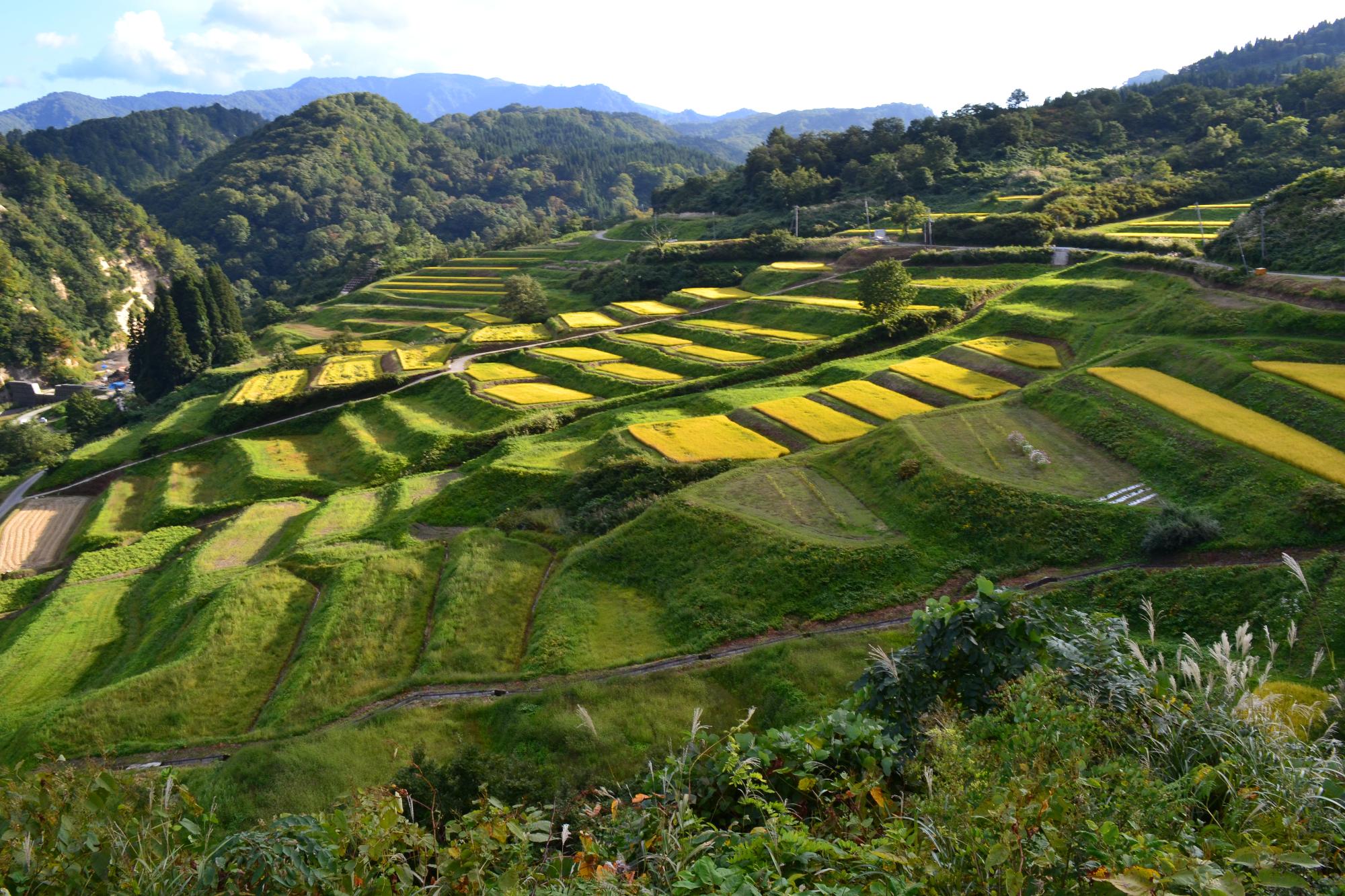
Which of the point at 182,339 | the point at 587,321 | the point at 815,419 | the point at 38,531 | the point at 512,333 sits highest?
the point at 182,339

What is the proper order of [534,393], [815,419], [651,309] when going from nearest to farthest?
[815,419] → [534,393] → [651,309]

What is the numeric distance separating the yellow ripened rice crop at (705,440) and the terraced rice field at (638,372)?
11.8 meters

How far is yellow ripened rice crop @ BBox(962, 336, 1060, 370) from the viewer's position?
119ft

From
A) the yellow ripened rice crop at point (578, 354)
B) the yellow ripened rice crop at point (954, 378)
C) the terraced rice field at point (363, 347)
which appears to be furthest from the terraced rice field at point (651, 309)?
the yellow ripened rice crop at point (954, 378)

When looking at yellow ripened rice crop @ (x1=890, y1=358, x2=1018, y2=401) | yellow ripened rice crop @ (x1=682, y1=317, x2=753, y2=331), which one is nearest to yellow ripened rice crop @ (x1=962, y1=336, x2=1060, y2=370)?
yellow ripened rice crop @ (x1=890, y1=358, x2=1018, y2=401)

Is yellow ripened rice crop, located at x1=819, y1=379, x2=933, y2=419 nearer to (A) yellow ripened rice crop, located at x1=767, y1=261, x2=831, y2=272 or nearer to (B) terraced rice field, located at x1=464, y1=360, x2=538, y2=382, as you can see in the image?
(B) terraced rice field, located at x1=464, y1=360, x2=538, y2=382

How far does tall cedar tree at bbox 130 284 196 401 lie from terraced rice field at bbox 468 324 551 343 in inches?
1143

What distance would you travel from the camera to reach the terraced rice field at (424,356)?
53.5 meters

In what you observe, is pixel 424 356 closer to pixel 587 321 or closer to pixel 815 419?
pixel 587 321

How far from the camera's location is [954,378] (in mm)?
35812

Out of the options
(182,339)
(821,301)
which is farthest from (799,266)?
(182,339)

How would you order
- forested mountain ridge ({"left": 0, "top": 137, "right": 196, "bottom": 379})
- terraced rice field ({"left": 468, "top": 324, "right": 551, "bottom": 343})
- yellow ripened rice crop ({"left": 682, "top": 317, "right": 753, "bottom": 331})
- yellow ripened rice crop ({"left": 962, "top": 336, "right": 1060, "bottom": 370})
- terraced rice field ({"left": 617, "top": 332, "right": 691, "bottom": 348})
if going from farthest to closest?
forested mountain ridge ({"left": 0, "top": 137, "right": 196, "bottom": 379}), terraced rice field ({"left": 468, "top": 324, "right": 551, "bottom": 343}), yellow ripened rice crop ({"left": 682, "top": 317, "right": 753, "bottom": 331}), terraced rice field ({"left": 617, "top": 332, "right": 691, "bottom": 348}), yellow ripened rice crop ({"left": 962, "top": 336, "right": 1060, "bottom": 370})

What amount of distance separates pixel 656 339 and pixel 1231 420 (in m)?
36.1

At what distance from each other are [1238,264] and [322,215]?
16639 centimetres
